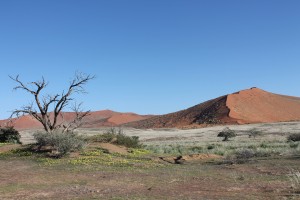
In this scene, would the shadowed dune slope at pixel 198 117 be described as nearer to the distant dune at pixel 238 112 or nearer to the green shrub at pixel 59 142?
the distant dune at pixel 238 112

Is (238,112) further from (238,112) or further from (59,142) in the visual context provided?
(59,142)

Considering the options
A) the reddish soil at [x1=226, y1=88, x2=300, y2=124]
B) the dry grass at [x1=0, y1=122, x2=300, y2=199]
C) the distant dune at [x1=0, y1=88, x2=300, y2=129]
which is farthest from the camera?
the reddish soil at [x1=226, y1=88, x2=300, y2=124]

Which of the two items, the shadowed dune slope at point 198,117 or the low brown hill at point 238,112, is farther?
the low brown hill at point 238,112

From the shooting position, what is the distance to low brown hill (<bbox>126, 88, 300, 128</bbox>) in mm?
90375

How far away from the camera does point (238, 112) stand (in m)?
93.8

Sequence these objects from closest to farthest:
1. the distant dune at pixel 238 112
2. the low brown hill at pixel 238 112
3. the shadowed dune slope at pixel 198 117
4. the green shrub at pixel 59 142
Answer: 1. the green shrub at pixel 59 142
2. the shadowed dune slope at pixel 198 117
3. the distant dune at pixel 238 112
4. the low brown hill at pixel 238 112

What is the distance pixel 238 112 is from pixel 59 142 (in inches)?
2924

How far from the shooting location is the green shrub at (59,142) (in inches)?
905

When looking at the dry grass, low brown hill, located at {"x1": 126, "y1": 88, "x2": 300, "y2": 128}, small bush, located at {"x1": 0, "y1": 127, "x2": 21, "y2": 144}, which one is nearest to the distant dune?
low brown hill, located at {"x1": 126, "y1": 88, "x2": 300, "y2": 128}

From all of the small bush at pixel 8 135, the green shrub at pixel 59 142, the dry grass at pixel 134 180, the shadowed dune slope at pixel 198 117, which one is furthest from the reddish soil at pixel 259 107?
the dry grass at pixel 134 180

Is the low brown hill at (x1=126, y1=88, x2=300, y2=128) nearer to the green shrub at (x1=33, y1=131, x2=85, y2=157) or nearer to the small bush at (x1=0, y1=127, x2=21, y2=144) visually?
the small bush at (x1=0, y1=127, x2=21, y2=144)

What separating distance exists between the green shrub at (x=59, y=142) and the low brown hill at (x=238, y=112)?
61.1 meters

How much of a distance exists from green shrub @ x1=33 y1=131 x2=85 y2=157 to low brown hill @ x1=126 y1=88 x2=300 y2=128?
61.1 m

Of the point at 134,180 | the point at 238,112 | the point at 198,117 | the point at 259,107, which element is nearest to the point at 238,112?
the point at 238,112
